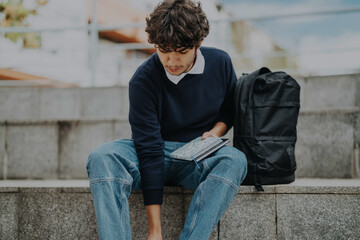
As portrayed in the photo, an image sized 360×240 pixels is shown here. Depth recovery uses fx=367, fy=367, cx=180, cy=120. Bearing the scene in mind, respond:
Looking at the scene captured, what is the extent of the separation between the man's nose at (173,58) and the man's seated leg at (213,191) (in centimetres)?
60

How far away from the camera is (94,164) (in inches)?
79.5

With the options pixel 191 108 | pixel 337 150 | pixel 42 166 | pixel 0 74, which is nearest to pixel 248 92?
pixel 191 108

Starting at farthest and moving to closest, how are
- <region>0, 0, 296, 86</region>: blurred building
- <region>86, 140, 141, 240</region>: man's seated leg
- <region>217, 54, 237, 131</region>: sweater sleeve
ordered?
<region>0, 0, 296, 86</region>: blurred building, <region>217, 54, 237, 131</region>: sweater sleeve, <region>86, 140, 141, 240</region>: man's seated leg

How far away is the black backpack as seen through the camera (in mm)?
2346

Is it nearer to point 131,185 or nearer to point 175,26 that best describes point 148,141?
point 131,185

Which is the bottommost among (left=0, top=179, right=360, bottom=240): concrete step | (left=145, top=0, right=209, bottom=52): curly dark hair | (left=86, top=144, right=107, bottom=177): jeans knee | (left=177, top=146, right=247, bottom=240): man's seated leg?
(left=0, top=179, right=360, bottom=240): concrete step

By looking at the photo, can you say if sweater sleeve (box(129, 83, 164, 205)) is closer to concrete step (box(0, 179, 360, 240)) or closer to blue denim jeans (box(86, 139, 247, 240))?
blue denim jeans (box(86, 139, 247, 240))

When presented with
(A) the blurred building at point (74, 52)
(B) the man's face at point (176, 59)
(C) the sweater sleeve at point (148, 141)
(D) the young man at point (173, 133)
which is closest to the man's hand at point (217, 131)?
(D) the young man at point (173, 133)

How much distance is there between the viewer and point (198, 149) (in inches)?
84.7

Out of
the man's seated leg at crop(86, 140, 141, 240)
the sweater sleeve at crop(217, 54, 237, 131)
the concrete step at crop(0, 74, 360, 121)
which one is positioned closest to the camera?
the man's seated leg at crop(86, 140, 141, 240)

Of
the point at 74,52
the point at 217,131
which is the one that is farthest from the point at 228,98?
the point at 74,52

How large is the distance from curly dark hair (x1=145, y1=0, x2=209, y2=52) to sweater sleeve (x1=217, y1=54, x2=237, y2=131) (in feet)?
1.50

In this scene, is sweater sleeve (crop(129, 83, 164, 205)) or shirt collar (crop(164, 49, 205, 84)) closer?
sweater sleeve (crop(129, 83, 164, 205))

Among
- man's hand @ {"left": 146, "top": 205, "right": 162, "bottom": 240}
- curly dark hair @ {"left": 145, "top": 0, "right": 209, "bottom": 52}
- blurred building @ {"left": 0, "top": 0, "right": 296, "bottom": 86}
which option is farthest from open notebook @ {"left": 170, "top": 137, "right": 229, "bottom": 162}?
blurred building @ {"left": 0, "top": 0, "right": 296, "bottom": 86}
